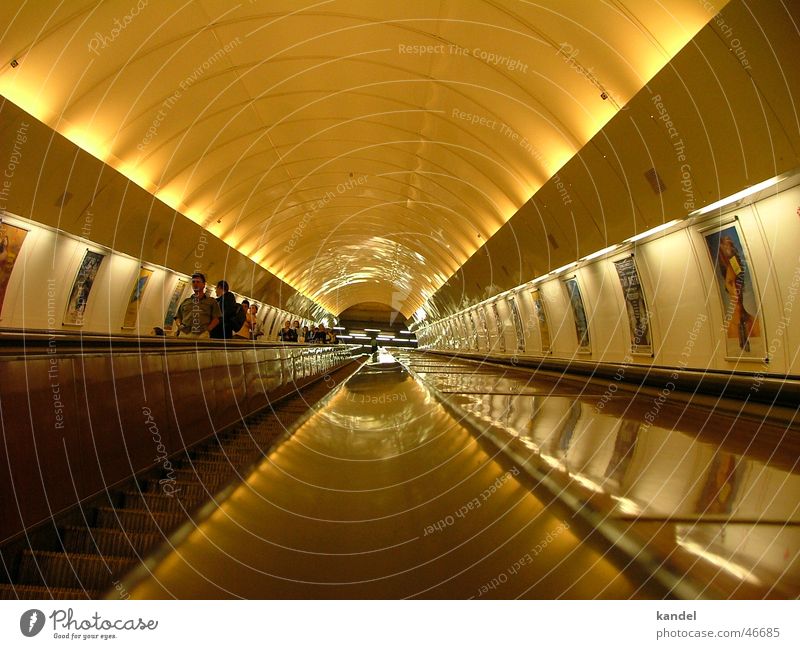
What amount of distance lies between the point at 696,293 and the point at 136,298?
19214 millimetres

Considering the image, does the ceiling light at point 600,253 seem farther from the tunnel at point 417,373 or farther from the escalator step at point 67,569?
the escalator step at point 67,569

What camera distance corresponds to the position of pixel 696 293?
11.5 metres

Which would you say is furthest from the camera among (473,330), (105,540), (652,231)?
(473,330)

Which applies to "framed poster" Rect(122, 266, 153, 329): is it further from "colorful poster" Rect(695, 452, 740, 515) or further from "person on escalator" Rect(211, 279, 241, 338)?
"colorful poster" Rect(695, 452, 740, 515)

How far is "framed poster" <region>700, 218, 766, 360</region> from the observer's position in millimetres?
9750

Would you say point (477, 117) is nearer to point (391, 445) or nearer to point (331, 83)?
point (331, 83)

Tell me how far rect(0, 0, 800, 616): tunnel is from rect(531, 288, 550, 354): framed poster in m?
0.63

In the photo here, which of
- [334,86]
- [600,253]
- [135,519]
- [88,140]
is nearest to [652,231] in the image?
[600,253]

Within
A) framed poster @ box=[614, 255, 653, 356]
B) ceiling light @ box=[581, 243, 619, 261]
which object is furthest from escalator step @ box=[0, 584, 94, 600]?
framed poster @ box=[614, 255, 653, 356]

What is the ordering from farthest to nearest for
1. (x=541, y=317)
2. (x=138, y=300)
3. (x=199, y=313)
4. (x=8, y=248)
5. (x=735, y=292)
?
(x=541, y=317)
(x=138, y=300)
(x=8, y=248)
(x=735, y=292)
(x=199, y=313)

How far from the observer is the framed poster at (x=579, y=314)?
57.5ft

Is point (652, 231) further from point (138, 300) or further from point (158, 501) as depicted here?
point (138, 300)

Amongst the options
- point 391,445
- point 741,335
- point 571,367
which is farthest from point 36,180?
point 741,335

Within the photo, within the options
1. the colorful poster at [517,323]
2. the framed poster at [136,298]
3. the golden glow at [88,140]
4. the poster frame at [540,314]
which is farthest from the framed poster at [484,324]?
the golden glow at [88,140]
